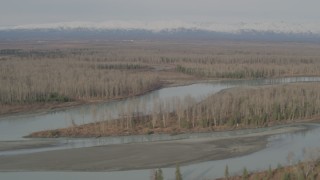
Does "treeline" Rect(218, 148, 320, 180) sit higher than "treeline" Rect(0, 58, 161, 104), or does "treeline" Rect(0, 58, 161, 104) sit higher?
"treeline" Rect(218, 148, 320, 180)

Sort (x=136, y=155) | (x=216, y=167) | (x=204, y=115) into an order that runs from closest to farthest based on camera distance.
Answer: (x=216, y=167)
(x=136, y=155)
(x=204, y=115)

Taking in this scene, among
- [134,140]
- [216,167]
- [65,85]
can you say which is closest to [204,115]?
[134,140]

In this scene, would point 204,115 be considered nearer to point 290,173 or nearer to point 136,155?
point 136,155

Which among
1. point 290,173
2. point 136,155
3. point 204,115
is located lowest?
point 136,155

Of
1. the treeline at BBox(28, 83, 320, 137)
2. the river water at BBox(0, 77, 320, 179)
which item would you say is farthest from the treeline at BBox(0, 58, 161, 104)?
the treeline at BBox(28, 83, 320, 137)

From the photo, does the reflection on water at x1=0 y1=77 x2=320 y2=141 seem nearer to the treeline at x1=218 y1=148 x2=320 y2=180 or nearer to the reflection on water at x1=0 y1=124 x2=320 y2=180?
the reflection on water at x1=0 y1=124 x2=320 y2=180

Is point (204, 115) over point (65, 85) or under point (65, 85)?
under
